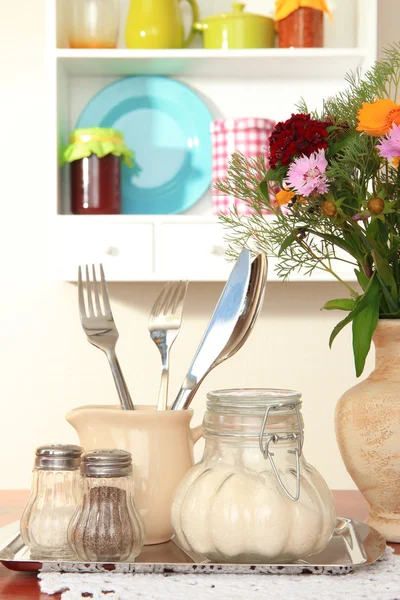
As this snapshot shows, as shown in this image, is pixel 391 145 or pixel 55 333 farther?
pixel 55 333

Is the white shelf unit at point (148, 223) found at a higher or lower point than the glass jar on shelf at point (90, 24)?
lower

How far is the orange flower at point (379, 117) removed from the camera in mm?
686

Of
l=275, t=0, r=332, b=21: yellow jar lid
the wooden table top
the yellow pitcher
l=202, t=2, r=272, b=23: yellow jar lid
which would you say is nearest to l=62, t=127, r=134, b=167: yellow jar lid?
the yellow pitcher

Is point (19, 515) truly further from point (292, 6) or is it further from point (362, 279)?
point (292, 6)

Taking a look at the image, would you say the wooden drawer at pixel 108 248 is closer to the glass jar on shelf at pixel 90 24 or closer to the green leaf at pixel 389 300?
the glass jar on shelf at pixel 90 24

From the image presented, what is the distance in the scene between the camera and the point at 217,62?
1.70 meters

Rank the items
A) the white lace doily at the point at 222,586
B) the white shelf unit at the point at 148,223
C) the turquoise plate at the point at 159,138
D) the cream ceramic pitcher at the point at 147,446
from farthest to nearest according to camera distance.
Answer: the turquoise plate at the point at 159,138 < the white shelf unit at the point at 148,223 < the cream ceramic pitcher at the point at 147,446 < the white lace doily at the point at 222,586

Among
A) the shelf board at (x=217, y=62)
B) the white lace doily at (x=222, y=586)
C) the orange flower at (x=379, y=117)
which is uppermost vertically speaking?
the shelf board at (x=217, y=62)

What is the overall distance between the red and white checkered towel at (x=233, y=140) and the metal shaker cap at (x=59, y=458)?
1.10 metres

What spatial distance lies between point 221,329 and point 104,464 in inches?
6.3

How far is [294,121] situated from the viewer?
0.71 m

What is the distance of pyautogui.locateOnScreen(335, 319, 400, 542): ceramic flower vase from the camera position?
0.68m

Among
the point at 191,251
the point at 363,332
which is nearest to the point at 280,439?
the point at 363,332

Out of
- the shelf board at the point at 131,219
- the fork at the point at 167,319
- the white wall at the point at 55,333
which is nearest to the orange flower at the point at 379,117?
the fork at the point at 167,319
